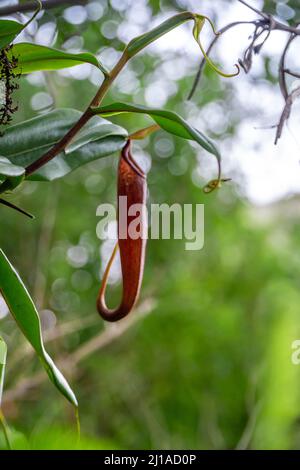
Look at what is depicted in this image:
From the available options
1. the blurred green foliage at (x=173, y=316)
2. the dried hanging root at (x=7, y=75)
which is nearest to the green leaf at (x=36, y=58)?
the dried hanging root at (x=7, y=75)

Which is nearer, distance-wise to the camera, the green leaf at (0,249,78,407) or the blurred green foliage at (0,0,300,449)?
the green leaf at (0,249,78,407)

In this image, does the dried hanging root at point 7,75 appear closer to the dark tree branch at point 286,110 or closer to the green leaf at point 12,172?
the green leaf at point 12,172

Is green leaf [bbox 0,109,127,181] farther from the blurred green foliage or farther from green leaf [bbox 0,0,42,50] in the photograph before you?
the blurred green foliage

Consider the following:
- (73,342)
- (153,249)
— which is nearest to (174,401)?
(73,342)

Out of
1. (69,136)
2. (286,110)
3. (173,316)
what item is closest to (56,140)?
(69,136)

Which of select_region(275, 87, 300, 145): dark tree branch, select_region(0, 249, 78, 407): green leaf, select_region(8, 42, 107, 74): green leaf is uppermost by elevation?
select_region(8, 42, 107, 74): green leaf

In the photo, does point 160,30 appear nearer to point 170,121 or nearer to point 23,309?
point 170,121

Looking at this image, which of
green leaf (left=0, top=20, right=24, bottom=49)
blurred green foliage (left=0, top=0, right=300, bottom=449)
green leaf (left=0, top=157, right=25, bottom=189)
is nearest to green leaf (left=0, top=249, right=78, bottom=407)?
green leaf (left=0, top=157, right=25, bottom=189)
